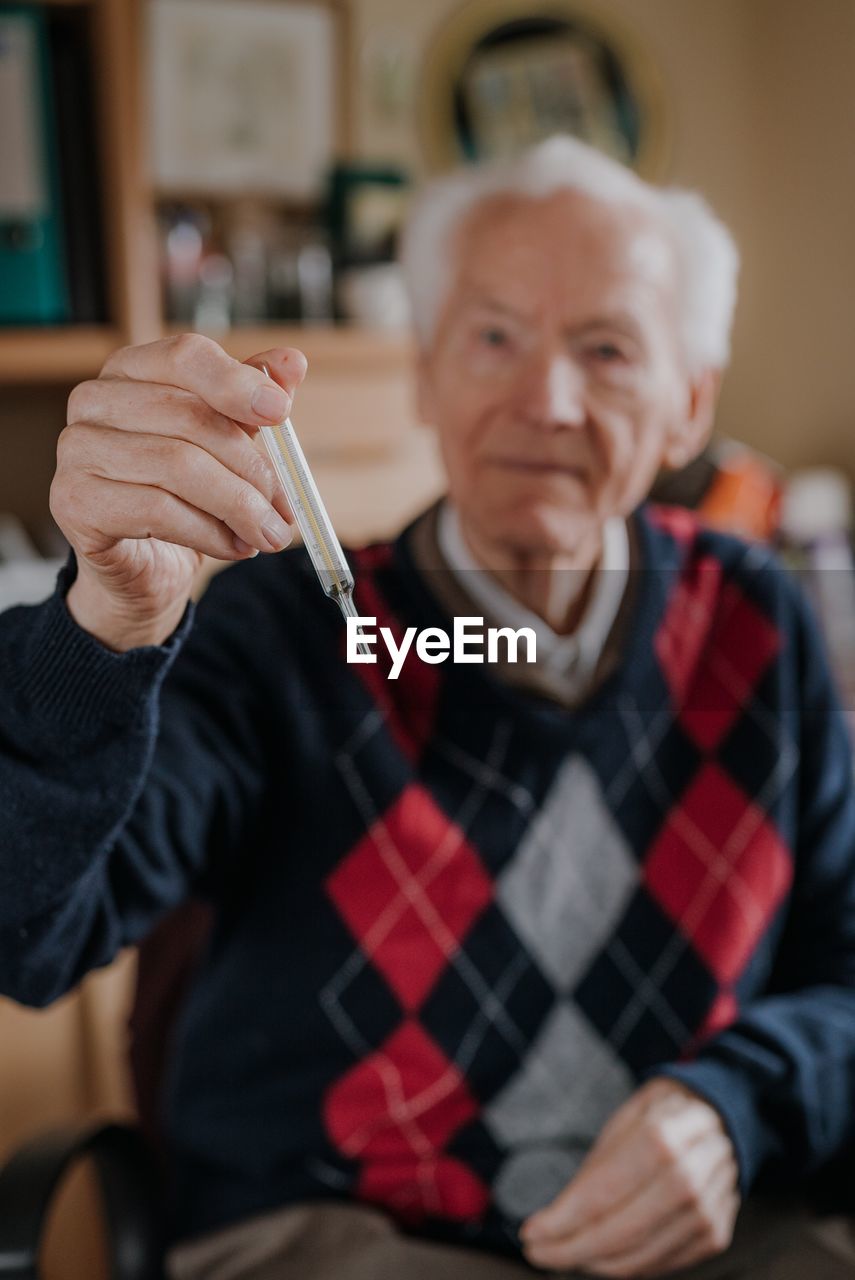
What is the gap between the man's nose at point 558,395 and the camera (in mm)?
523

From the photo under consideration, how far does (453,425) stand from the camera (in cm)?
56

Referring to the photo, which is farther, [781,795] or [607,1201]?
[781,795]

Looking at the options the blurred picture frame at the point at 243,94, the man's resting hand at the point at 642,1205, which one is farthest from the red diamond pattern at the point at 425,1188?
the blurred picture frame at the point at 243,94

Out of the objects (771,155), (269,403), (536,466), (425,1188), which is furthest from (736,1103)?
(771,155)

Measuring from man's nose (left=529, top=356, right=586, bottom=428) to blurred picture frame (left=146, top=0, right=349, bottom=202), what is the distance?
147 cm

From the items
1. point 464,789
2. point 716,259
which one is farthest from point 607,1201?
point 716,259

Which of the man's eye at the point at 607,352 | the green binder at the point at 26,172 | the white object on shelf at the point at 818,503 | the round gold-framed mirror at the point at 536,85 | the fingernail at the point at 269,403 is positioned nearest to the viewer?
the fingernail at the point at 269,403

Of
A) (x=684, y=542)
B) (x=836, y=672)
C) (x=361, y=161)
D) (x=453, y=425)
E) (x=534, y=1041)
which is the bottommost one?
(x=534, y=1041)

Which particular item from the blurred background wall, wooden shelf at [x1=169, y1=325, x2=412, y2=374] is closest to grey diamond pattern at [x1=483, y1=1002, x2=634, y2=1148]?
wooden shelf at [x1=169, y1=325, x2=412, y2=374]

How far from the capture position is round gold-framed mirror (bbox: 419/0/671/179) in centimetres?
205

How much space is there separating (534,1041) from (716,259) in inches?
18.3

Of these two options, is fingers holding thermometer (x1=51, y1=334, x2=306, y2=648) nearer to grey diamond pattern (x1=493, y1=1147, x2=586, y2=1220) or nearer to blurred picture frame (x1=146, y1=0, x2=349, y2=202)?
grey diamond pattern (x1=493, y1=1147, x2=586, y2=1220)

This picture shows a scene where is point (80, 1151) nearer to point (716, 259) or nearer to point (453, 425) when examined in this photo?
point (453, 425)

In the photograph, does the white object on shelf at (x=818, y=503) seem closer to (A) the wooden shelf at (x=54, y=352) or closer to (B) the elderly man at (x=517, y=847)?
(B) the elderly man at (x=517, y=847)
